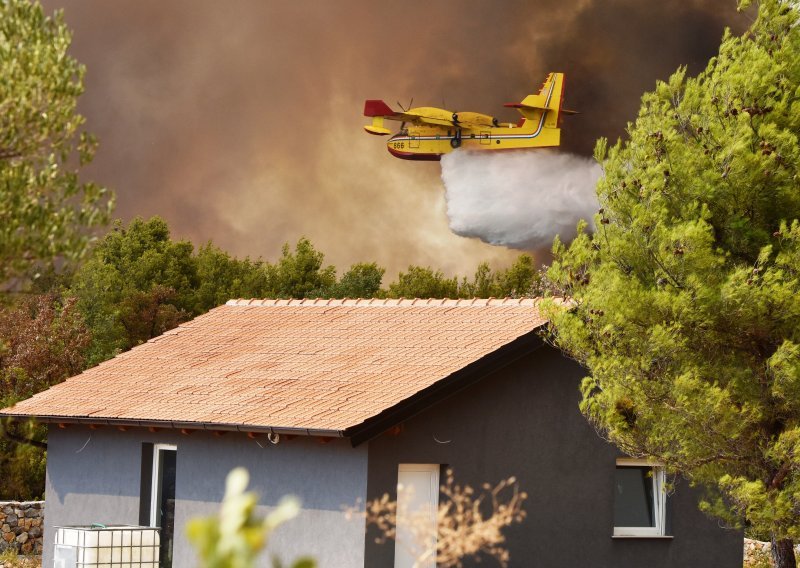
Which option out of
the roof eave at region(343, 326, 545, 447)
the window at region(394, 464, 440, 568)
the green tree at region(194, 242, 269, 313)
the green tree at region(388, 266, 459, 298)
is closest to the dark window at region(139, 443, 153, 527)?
the window at region(394, 464, 440, 568)

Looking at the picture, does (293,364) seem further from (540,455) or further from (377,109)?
(377,109)

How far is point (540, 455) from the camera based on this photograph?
1612 cm

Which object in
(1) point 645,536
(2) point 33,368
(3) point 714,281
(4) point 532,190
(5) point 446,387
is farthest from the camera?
(4) point 532,190

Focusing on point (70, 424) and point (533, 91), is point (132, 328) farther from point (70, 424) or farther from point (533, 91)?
point (533, 91)

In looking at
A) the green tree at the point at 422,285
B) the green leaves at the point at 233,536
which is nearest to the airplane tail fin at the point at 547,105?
the green tree at the point at 422,285

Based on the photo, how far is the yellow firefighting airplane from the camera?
3862 cm

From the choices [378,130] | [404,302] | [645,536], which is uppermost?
[378,130]

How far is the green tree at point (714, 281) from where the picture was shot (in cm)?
1114

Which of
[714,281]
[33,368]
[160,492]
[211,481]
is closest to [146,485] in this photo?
[160,492]

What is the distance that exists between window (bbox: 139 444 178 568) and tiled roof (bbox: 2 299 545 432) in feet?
2.71

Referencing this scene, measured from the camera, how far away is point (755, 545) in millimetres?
24406

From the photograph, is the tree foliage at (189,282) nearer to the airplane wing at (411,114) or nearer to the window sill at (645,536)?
the airplane wing at (411,114)

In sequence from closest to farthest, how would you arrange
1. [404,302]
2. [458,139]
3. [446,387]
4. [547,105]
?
[446,387], [404,302], [458,139], [547,105]

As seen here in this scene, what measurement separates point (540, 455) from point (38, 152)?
9.13 metres
